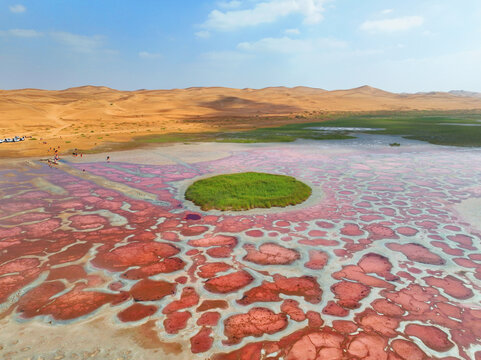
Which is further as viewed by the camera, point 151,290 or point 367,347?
point 151,290

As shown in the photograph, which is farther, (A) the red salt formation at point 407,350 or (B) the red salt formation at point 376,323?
(B) the red salt formation at point 376,323

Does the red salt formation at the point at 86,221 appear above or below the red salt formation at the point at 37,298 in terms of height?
above

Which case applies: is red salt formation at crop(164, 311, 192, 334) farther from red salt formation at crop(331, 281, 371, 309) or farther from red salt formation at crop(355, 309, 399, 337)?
red salt formation at crop(355, 309, 399, 337)

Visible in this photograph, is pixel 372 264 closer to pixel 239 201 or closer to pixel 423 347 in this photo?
pixel 423 347

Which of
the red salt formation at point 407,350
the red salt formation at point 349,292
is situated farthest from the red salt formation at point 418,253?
the red salt formation at point 407,350

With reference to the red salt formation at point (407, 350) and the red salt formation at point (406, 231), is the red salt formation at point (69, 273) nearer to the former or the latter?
the red salt formation at point (407, 350)

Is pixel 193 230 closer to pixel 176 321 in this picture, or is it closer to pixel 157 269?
pixel 157 269

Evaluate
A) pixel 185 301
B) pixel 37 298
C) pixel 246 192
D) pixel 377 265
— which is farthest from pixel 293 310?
pixel 246 192

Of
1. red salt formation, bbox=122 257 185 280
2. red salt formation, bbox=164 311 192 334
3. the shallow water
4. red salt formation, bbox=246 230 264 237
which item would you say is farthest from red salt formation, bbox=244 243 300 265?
red salt formation, bbox=164 311 192 334
